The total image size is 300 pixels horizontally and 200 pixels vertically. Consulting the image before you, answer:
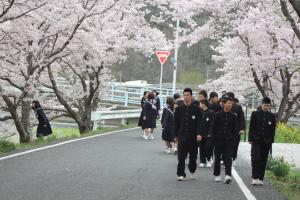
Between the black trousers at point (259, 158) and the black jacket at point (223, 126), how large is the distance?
1.71 ft

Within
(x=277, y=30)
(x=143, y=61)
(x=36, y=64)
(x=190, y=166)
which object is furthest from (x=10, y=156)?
(x=143, y=61)

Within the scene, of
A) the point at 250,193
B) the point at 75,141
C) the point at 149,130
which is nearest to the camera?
the point at 250,193

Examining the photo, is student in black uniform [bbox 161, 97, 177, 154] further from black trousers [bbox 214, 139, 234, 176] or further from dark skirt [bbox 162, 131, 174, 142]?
black trousers [bbox 214, 139, 234, 176]

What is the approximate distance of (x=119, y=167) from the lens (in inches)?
473

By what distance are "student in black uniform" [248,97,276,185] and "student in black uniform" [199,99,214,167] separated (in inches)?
38.7

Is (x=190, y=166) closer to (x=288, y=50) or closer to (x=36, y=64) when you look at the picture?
(x=36, y=64)

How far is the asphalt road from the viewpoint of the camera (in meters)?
8.52

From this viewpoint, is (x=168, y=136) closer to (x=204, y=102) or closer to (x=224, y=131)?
(x=204, y=102)

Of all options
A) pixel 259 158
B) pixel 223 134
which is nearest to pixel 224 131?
pixel 223 134

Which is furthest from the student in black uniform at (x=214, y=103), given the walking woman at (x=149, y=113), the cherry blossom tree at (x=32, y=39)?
the walking woman at (x=149, y=113)

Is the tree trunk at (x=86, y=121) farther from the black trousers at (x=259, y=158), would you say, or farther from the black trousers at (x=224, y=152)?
the black trousers at (x=259, y=158)

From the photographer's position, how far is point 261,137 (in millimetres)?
10789

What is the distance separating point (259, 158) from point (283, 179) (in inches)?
83.2

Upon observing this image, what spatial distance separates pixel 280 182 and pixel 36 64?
38.1 feet
